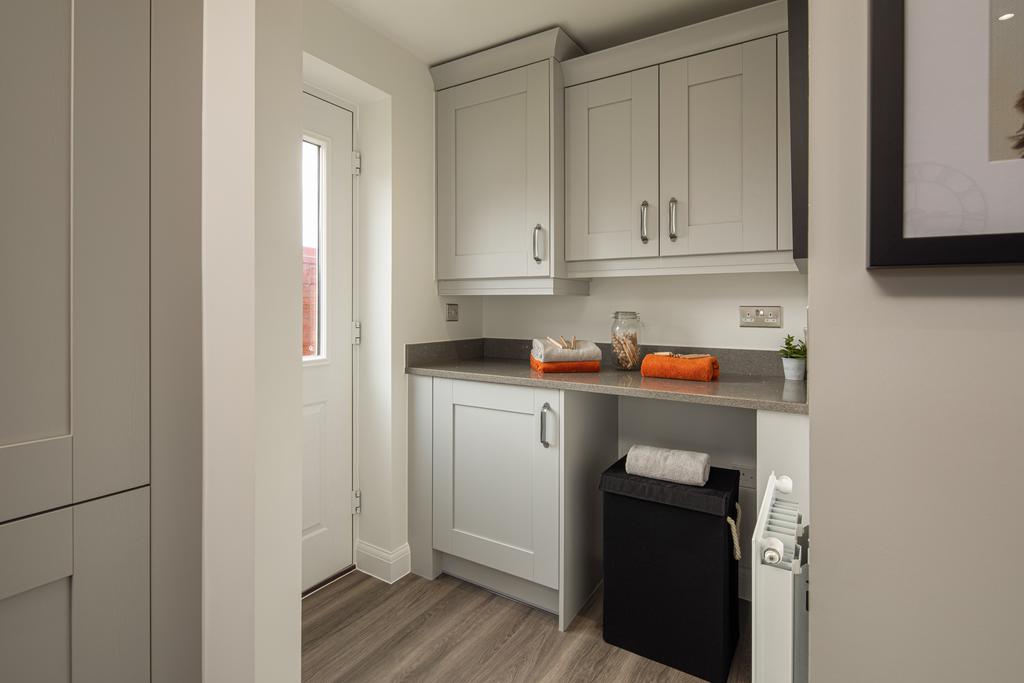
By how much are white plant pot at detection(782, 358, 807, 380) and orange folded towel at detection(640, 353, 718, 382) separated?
25 cm

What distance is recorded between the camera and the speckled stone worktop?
66.4 inches

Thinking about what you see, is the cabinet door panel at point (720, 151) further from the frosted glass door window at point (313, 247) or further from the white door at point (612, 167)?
the frosted glass door window at point (313, 247)

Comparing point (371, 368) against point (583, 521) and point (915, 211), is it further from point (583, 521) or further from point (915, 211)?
point (915, 211)

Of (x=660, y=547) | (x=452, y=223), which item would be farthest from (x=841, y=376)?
(x=452, y=223)

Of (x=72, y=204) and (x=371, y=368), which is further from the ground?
(x=72, y=204)

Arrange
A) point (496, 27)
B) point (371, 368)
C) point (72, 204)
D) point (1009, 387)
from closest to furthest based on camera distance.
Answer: point (1009, 387)
point (72, 204)
point (496, 27)
point (371, 368)

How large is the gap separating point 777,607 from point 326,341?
206 cm

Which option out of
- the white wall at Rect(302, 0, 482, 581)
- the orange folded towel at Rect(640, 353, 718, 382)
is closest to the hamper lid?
the orange folded towel at Rect(640, 353, 718, 382)

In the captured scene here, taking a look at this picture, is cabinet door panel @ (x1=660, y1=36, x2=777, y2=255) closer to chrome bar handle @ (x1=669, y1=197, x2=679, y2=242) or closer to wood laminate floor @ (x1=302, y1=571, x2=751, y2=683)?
chrome bar handle @ (x1=669, y1=197, x2=679, y2=242)

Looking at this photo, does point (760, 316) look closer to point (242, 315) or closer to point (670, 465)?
point (670, 465)

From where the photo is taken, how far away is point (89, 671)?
2.51 feet

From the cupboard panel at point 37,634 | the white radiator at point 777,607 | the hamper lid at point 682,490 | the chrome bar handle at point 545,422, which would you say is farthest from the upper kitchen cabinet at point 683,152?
the cupboard panel at point 37,634

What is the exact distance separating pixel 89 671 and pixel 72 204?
0.68 meters

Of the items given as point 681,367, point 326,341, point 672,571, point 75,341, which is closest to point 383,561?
point 326,341
